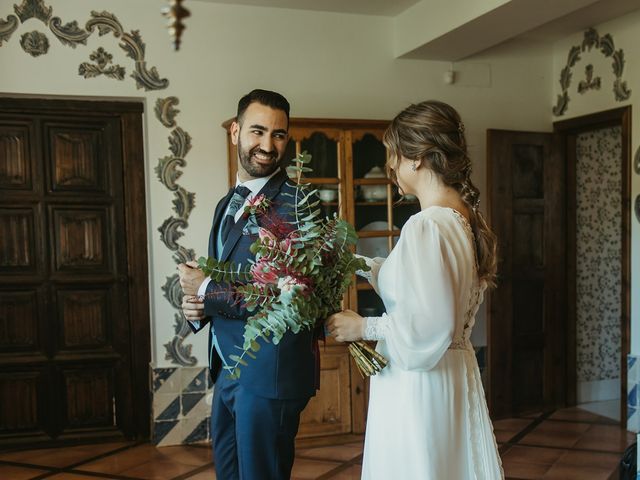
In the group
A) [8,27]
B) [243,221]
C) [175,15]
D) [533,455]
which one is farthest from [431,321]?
[8,27]

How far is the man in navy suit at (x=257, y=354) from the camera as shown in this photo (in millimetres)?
1966

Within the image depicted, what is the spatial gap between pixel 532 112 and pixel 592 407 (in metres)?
2.37

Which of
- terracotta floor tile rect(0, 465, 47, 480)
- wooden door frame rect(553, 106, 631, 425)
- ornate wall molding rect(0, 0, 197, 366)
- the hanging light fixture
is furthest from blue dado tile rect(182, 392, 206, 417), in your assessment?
the hanging light fixture

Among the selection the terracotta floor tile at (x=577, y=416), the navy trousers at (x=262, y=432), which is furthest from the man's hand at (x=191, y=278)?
the terracotta floor tile at (x=577, y=416)

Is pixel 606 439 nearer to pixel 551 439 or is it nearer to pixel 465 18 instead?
pixel 551 439

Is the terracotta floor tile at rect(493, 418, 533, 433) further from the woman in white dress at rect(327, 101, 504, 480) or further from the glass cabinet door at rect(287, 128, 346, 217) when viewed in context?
the woman in white dress at rect(327, 101, 504, 480)

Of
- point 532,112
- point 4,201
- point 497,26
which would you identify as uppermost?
point 497,26

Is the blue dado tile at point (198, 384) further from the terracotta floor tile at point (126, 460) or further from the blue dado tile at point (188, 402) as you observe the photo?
the terracotta floor tile at point (126, 460)

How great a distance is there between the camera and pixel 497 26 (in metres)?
4.01

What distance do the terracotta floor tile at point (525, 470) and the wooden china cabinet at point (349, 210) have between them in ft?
3.17

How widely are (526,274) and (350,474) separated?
213cm

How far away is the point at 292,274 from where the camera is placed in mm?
1713

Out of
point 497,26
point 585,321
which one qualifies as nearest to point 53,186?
point 497,26

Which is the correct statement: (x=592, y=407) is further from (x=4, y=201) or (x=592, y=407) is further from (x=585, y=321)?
(x=4, y=201)
